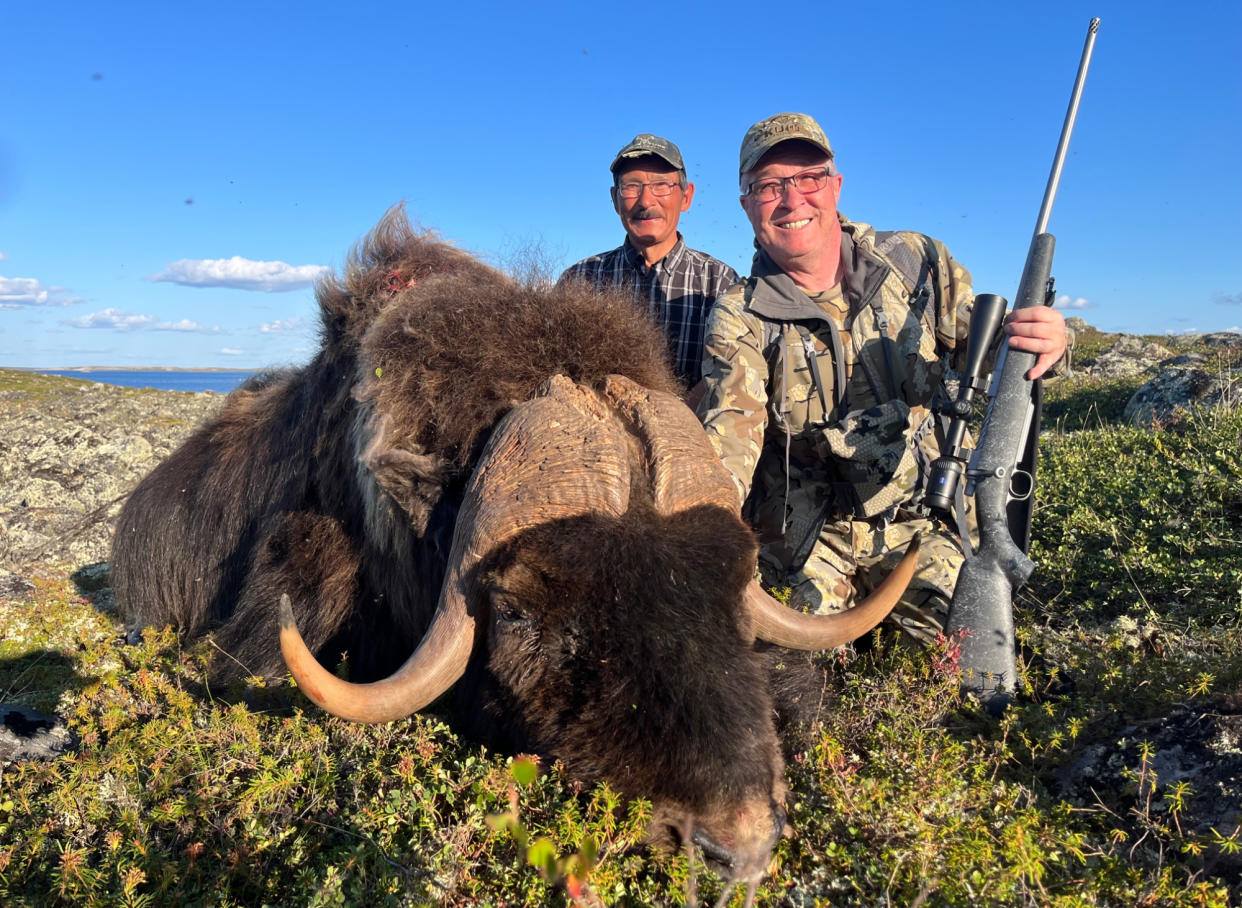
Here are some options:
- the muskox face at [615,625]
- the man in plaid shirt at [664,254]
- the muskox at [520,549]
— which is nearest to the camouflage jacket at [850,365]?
the muskox at [520,549]

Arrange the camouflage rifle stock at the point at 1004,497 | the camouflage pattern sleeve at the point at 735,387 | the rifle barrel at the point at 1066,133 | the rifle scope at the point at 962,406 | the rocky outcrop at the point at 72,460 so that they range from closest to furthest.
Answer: the camouflage rifle stock at the point at 1004,497, the rifle scope at the point at 962,406, the camouflage pattern sleeve at the point at 735,387, the rifle barrel at the point at 1066,133, the rocky outcrop at the point at 72,460

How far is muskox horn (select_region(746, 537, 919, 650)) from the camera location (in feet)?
9.91

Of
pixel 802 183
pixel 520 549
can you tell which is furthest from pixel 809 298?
pixel 520 549

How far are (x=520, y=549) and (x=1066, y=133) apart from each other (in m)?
4.31

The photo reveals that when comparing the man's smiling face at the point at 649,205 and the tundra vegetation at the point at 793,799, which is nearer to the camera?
the tundra vegetation at the point at 793,799

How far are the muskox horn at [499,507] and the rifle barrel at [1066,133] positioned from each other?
10.9ft

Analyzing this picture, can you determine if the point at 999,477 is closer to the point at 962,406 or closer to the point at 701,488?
the point at 962,406

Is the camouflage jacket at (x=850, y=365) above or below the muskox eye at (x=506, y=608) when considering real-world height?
above

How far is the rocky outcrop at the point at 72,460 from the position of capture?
24.8ft

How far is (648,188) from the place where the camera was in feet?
21.1

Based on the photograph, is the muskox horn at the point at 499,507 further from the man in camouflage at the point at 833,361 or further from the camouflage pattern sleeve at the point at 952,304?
the camouflage pattern sleeve at the point at 952,304

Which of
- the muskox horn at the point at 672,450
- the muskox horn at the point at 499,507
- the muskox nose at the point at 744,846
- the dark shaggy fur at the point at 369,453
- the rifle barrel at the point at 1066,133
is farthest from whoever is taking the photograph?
the rifle barrel at the point at 1066,133

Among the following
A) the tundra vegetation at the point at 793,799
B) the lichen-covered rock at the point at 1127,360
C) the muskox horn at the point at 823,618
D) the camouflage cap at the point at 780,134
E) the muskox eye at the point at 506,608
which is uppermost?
the camouflage cap at the point at 780,134

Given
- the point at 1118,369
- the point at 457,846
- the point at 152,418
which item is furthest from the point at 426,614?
the point at 1118,369
